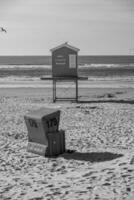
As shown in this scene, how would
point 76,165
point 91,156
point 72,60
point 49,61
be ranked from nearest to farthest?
point 76,165, point 91,156, point 72,60, point 49,61

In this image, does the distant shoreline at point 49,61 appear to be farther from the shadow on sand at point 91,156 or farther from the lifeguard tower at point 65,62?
the shadow on sand at point 91,156

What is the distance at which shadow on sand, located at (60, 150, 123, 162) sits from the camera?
→ 786 cm

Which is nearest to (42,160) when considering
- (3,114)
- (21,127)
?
(21,127)

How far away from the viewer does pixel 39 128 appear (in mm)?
8445

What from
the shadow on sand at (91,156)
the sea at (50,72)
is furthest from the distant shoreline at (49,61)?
the shadow on sand at (91,156)

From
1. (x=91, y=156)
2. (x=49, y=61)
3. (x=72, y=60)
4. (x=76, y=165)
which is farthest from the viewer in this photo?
(x=49, y=61)

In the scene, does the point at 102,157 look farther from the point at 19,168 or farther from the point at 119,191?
the point at 119,191

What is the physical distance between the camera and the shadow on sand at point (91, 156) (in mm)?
7858

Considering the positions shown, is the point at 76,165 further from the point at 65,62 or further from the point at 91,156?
the point at 65,62

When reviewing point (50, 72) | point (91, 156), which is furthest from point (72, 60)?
point (50, 72)

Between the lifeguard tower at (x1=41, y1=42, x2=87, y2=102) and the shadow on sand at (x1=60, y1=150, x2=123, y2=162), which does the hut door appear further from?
the shadow on sand at (x1=60, y1=150, x2=123, y2=162)

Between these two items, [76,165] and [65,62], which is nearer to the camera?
[76,165]

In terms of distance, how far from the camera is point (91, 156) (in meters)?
8.13

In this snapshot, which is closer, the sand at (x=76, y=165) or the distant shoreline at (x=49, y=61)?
the sand at (x=76, y=165)
